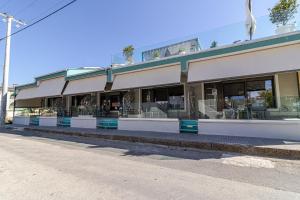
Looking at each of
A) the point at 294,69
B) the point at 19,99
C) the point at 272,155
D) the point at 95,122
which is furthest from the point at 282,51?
the point at 19,99

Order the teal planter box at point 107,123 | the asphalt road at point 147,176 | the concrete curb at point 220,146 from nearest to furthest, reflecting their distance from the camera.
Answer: the asphalt road at point 147,176
the concrete curb at point 220,146
the teal planter box at point 107,123

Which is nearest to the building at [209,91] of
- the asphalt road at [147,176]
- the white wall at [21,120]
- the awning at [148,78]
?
the awning at [148,78]

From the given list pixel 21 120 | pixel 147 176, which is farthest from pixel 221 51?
pixel 21 120

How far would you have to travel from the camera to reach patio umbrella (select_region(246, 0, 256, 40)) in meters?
11.0

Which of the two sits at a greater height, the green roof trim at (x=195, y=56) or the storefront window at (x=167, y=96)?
the green roof trim at (x=195, y=56)

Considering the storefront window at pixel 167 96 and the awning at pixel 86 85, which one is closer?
the storefront window at pixel 167 96

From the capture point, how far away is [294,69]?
28.2ft

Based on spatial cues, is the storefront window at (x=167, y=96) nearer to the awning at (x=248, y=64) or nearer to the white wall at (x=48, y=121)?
the awning at (x=248, y=64)

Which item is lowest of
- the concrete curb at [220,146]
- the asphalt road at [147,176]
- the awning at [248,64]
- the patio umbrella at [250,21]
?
the asphalt road at [147,176]

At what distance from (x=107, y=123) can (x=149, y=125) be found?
3860mm

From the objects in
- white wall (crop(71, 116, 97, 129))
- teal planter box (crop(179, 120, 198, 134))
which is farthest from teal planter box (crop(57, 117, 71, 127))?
teal planter box (crop(179, 120, 198, 134))

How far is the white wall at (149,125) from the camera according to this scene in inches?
471

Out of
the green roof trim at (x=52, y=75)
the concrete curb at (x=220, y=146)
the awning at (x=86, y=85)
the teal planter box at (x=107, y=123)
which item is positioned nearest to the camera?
the concrete curb at (x=220, y=146)

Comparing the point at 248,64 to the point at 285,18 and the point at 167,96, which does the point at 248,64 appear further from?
the point at 167,96
